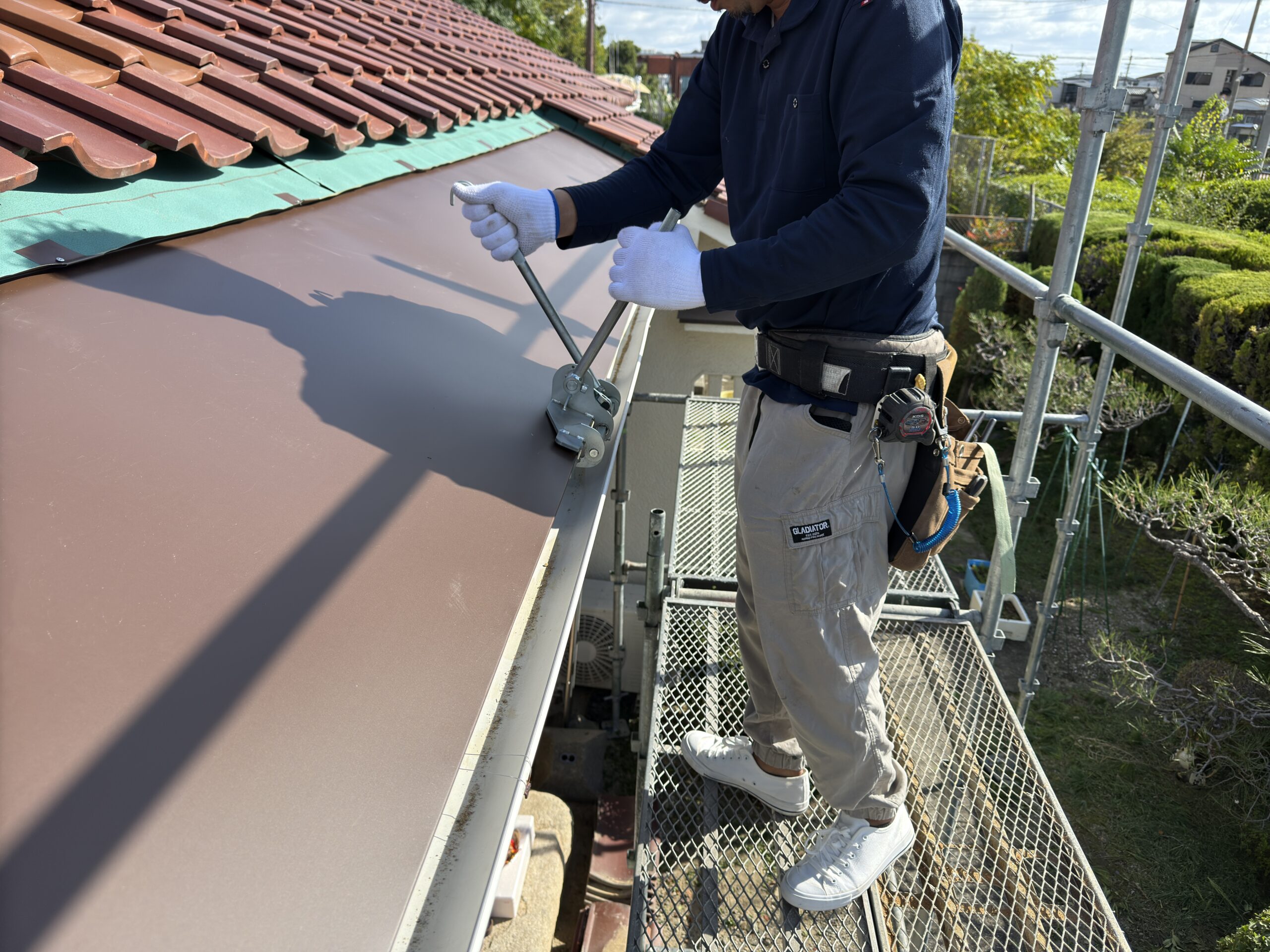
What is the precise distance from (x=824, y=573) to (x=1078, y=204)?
1.72m

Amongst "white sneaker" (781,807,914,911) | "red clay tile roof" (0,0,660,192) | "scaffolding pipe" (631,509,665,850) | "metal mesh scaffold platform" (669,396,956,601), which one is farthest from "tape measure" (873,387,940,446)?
"red clay tile roof" (0,0,660,192)

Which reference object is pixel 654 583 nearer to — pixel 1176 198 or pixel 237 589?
pixel 237 589

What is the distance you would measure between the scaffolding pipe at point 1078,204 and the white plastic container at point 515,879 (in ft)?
7.68

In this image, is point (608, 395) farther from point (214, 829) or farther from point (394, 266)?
point (214, 829)

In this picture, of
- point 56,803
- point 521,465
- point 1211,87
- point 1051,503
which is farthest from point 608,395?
point 1211,87

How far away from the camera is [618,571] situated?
14.1 feet

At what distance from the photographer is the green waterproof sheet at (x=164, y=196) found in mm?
1507

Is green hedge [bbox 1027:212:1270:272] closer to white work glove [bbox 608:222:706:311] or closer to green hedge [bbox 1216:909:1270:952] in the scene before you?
green hedge [bbox 1216:909:1270:952]

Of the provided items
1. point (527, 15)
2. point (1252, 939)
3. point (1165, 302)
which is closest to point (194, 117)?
point (1252, 939)

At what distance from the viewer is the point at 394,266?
2203 mm

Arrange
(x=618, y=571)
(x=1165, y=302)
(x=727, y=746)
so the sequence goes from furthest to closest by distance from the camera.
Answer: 1. (x=1165, y=302)
2. (x=618, y=571)
3. (x=727, y=746)

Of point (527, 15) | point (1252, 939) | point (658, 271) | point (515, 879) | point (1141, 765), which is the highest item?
point (527, 15)

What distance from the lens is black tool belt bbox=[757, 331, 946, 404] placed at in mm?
1659

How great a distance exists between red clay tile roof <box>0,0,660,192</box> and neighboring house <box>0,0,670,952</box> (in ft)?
0.05
